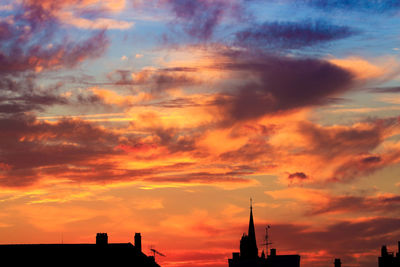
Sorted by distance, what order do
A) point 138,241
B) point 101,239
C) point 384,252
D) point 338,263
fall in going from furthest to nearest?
point 338,263, point 384,252, point 138,241, point 101,239

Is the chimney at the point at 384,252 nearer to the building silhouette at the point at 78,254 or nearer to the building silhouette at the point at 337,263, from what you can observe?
the building silhouette at the point at 337,263

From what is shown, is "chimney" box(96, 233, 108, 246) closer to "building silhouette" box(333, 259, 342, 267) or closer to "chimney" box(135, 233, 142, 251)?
"chimney" box(135, 233, 142, 251)

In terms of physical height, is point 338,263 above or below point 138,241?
above

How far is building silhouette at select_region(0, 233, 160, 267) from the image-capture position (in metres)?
96.5

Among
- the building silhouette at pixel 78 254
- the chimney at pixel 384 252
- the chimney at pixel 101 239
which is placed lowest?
the building silhouette at pixel 78 254

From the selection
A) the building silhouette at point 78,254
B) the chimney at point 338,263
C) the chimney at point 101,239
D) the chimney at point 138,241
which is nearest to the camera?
the building silhouette at point 78,254

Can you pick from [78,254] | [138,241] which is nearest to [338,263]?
[138,241]

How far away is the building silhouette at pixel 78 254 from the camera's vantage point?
96.5m

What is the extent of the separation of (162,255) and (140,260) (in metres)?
7.88

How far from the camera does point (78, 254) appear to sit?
326ft

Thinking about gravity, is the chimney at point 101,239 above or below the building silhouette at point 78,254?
above

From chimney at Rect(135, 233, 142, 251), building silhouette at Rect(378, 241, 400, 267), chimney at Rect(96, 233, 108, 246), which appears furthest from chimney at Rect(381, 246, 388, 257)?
chimney at Rect(96, 233, 108, 246)

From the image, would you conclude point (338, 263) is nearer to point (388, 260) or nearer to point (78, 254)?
point (388, 260)

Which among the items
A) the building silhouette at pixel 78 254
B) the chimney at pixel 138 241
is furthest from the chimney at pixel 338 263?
the chimney at pixel 138 241
